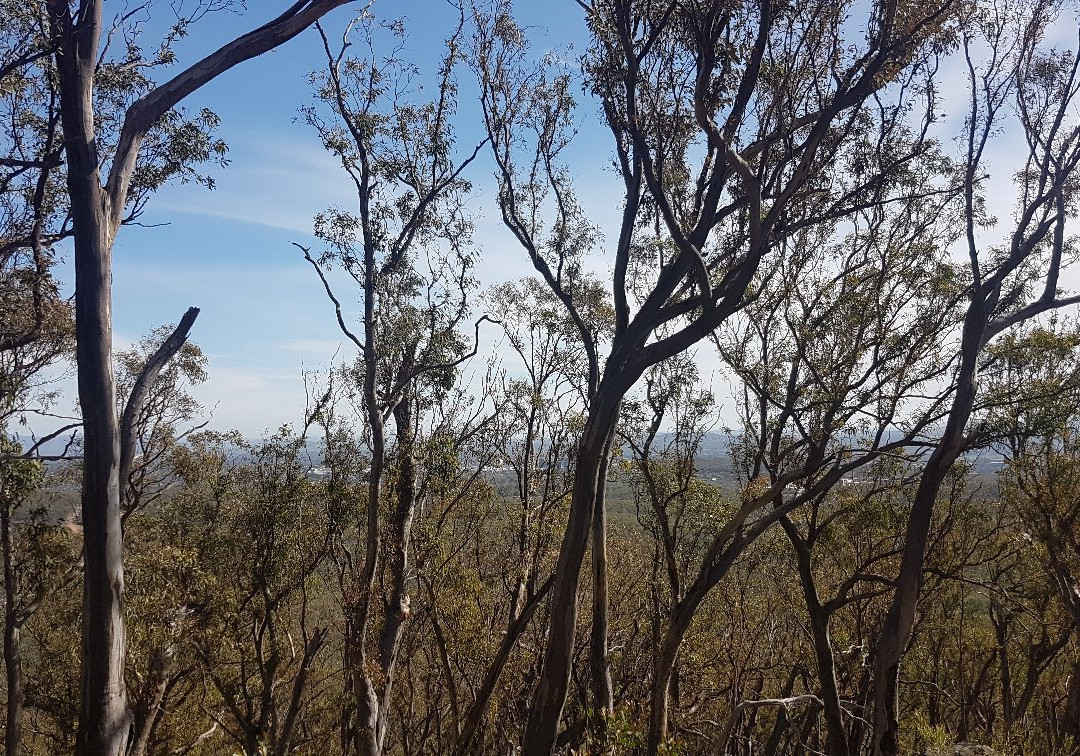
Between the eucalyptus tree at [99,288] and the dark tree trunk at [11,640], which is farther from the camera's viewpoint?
the dark tree trunk at [11,640]

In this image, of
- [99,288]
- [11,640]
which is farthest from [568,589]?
[11,640]

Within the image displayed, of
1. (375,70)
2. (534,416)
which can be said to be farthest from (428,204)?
(534,416)

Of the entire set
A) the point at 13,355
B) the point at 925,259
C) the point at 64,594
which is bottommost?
the point at 64,594

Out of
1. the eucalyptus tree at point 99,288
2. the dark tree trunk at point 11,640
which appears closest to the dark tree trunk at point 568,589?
the eucalyptus tree at point 99,288

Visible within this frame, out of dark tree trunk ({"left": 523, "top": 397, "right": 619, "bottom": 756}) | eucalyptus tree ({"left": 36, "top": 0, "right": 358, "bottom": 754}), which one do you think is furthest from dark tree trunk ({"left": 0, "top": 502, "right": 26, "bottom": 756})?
dark tree trunk ({"left": 523, "top": 397, "right": 619, "bottom": 756})

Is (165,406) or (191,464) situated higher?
(165,406)

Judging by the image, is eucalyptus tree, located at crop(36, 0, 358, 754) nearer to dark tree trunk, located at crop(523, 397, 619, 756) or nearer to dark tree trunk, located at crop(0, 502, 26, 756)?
dark tree trunk, located at crop(523, 397, 619, 756)

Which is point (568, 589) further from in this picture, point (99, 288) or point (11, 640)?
point (11, 640)

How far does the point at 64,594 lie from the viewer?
41.7 feet

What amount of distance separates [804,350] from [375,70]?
7.48m

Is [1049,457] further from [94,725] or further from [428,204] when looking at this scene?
[94,725]

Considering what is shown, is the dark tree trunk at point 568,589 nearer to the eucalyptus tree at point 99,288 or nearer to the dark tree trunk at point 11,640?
the eucalyptus tree at point 99,288

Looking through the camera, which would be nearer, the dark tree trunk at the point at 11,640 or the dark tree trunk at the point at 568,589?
the dark tree trunk at the point at 568,589

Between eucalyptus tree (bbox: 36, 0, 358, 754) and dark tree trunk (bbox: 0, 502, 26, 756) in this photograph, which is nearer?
eucalyptus tree (bbox: 36, 0, 358, 754)
